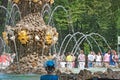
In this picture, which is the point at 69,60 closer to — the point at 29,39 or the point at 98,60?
the point at 98,60

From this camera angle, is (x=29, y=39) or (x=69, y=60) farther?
(x=69, y=60)

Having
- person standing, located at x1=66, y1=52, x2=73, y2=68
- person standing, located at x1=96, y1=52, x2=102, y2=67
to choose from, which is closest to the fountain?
person standing, located at x1=66, y1=52, x2=73, y2=68

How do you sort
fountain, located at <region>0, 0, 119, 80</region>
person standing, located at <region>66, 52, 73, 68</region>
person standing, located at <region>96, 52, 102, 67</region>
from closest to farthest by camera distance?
1. fountain, located at <region>0, 0, 119, 80</region>
2. person standing, located at <region>66, 52, 73, 68</region>
3. person standing, located at <region>96, 52, 102, 67</region>

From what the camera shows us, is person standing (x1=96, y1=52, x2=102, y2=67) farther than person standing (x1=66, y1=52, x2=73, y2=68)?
Yes

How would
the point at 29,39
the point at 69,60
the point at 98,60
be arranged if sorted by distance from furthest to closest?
the point at 98,60
the point at 69,60
the point at 29,39

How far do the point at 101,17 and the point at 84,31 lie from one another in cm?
212

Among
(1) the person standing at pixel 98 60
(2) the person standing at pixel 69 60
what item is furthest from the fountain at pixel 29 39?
(1) the person standing at pixel 98 60

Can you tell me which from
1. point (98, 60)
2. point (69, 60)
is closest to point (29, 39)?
point (69, 60)

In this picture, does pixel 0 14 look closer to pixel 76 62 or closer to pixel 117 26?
pixel 117 26

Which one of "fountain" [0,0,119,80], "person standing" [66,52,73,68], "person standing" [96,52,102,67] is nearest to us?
"fountain" [0,0,119,80]

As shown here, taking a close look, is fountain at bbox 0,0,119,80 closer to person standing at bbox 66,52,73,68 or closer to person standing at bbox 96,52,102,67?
person standing at bbox 66,52,73,68

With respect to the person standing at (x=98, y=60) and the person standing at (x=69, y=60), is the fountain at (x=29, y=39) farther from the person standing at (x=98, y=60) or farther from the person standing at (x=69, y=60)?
the person standing at (x=98, y=60)

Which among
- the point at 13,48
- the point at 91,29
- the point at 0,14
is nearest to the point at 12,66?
the point at 13,48

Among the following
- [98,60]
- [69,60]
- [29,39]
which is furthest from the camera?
[98,60]
